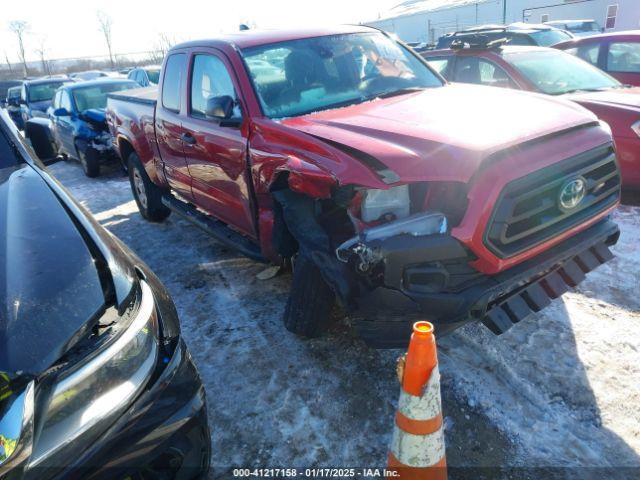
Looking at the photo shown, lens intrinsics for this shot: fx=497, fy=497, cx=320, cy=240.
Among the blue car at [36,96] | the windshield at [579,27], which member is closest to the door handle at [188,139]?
the blue car at [36,96]

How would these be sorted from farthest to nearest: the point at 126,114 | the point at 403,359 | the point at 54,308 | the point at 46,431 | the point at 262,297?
the point at 126,114
the point at 262,297
the point at 403,359
the point at 54,308
the point at 46,431

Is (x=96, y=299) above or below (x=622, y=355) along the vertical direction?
above

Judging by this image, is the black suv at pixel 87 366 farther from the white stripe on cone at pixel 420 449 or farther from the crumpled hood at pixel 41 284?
the white stripe on cone at pixel 420 449

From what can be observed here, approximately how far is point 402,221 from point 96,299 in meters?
1.39

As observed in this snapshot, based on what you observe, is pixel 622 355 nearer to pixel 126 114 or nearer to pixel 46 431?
pixel 46 431

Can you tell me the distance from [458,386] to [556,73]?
460 centimetres

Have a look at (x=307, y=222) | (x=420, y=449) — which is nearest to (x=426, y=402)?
(x=420, y=449)

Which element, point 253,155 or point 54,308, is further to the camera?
point 253,155

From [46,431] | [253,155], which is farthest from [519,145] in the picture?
[46,431]

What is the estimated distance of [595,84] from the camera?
19.1ft

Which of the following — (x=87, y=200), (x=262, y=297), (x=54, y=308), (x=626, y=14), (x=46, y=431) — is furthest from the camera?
(x=626, y=14)

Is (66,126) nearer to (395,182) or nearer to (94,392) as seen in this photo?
(395,182)

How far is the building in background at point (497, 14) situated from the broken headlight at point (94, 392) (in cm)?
3039

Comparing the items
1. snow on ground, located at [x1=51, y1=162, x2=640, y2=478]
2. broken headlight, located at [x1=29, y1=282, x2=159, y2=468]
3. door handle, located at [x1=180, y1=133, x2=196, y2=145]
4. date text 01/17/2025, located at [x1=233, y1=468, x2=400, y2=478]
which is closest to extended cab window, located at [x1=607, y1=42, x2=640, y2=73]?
snow on ground, located at [x1=51, y1=162, x2=640, y2=478]
